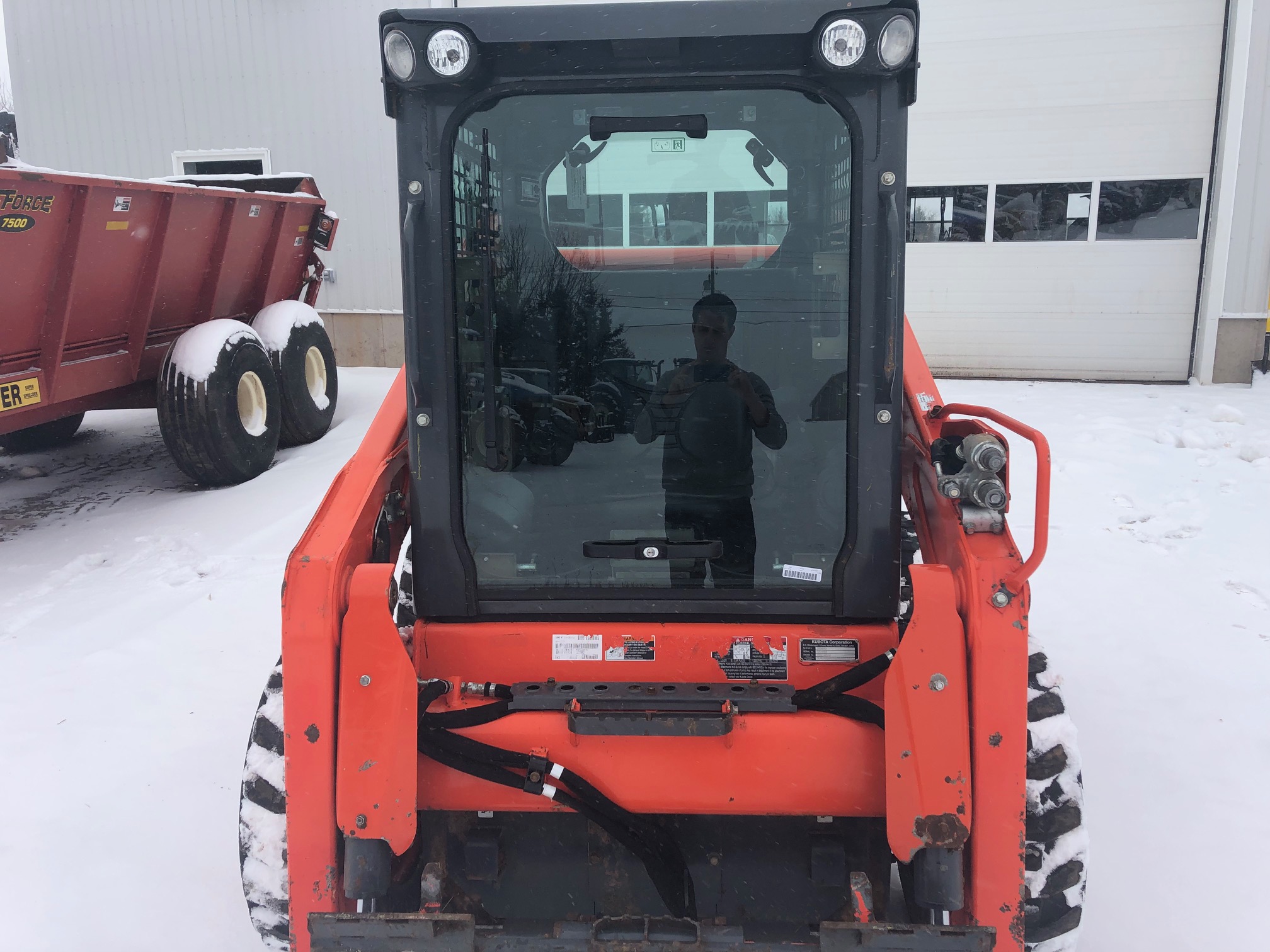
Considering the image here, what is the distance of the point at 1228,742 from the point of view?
3.49 meters

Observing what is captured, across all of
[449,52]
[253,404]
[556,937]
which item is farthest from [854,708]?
[253,404]

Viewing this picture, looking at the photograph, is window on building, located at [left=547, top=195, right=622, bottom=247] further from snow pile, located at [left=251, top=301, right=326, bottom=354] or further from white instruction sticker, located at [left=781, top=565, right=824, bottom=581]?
snow pile, located at [left=251, top=301, right=326, bottom=354]

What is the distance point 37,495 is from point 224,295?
6.91 feet

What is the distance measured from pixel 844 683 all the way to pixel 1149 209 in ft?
35.8

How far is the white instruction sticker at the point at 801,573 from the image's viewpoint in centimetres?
223

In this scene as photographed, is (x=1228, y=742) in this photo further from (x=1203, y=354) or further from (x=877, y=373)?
(x=1203, y=354)

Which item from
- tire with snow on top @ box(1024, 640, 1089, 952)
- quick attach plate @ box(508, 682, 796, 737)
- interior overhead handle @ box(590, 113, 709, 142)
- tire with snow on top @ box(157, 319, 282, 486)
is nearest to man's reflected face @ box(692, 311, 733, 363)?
interior overhead handle @ box(590, 113, 709, 142)

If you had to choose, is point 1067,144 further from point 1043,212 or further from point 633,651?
point 633,651

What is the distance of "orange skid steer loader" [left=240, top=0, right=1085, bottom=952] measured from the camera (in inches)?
77.0

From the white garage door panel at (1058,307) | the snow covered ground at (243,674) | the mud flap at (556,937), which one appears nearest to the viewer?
the mud flap at (556,937)

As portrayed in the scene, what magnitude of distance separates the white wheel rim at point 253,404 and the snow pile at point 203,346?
38 cm

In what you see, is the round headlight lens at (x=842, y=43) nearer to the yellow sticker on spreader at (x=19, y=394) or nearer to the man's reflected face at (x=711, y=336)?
the man's reflected face at (x=711, y=336)

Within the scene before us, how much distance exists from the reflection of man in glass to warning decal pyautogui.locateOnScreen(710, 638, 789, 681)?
0.48 ft

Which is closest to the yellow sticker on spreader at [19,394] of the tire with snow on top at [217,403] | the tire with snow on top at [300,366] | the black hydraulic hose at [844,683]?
the tire with snow on top at [217,403]
